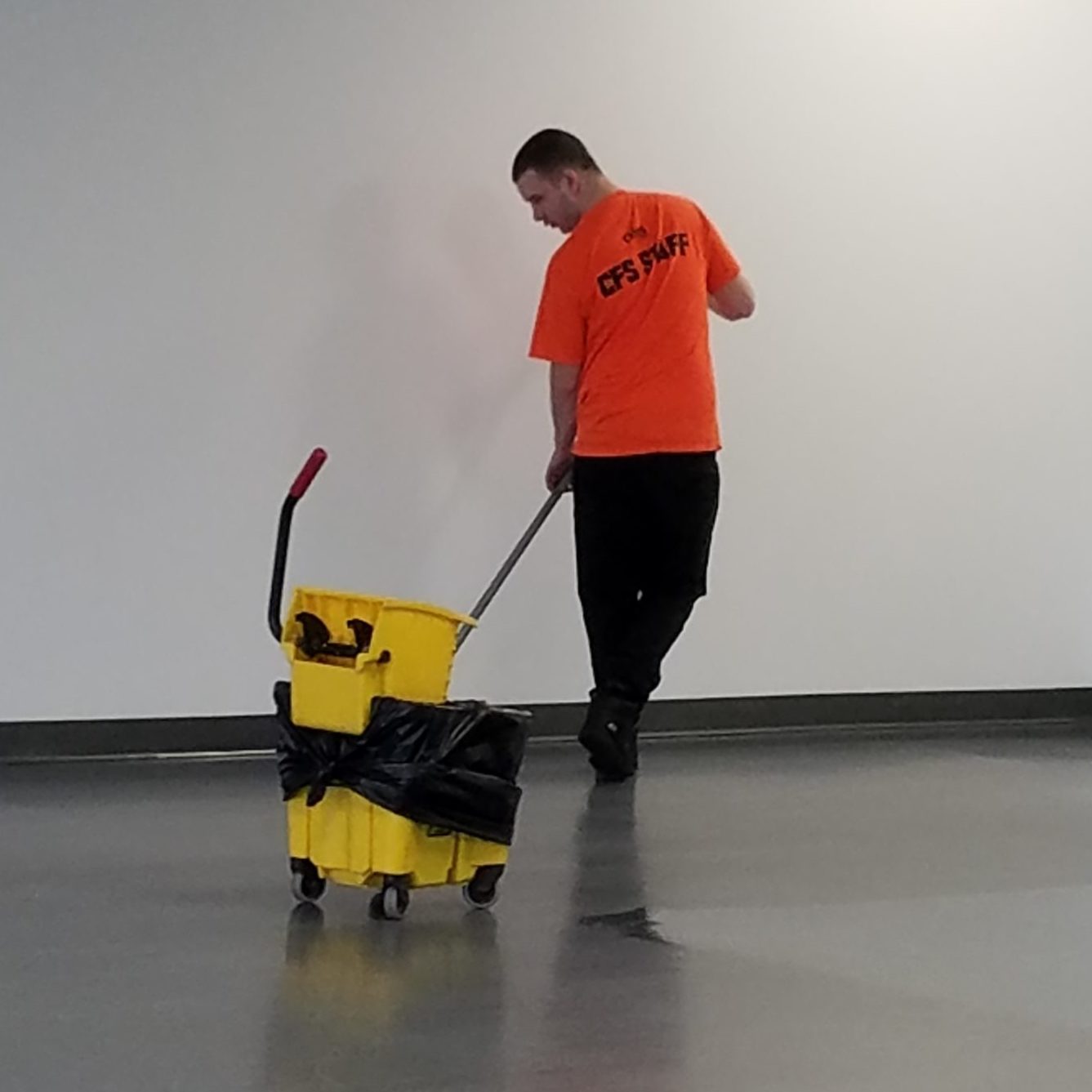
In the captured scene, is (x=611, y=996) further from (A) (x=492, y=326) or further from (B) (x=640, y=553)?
(A) (x=492, y=326)

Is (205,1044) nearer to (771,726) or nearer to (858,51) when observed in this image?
(771,726)

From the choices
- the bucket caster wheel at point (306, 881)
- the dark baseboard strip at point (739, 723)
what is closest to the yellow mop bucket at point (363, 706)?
the bucket caster wheel at point (306, 881)

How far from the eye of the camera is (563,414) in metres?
3.61

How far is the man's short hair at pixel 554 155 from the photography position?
354 centimetres

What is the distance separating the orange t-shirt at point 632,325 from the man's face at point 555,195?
0.19ft

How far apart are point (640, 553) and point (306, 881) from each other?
143cm

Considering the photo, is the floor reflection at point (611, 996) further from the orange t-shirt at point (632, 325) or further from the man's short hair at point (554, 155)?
the man's short hair at point (554, 155)

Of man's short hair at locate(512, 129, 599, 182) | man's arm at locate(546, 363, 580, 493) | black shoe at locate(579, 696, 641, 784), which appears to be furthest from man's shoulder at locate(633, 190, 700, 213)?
black shoe at locate(579, 696, 641, 784)

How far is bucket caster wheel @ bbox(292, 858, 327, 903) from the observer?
7.63ft

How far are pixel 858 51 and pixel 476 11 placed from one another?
1.06m

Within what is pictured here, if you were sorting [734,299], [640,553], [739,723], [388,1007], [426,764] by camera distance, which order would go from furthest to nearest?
[739,723] < [734,299] < [640,553] < [426,764] < [388,1007]

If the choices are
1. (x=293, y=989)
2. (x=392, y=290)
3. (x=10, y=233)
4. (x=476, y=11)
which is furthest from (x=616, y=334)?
(x=293, y=989)

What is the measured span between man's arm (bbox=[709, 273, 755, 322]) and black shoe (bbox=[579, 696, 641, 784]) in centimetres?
88

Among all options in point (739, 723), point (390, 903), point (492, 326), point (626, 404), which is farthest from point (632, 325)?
point (390, 903)
